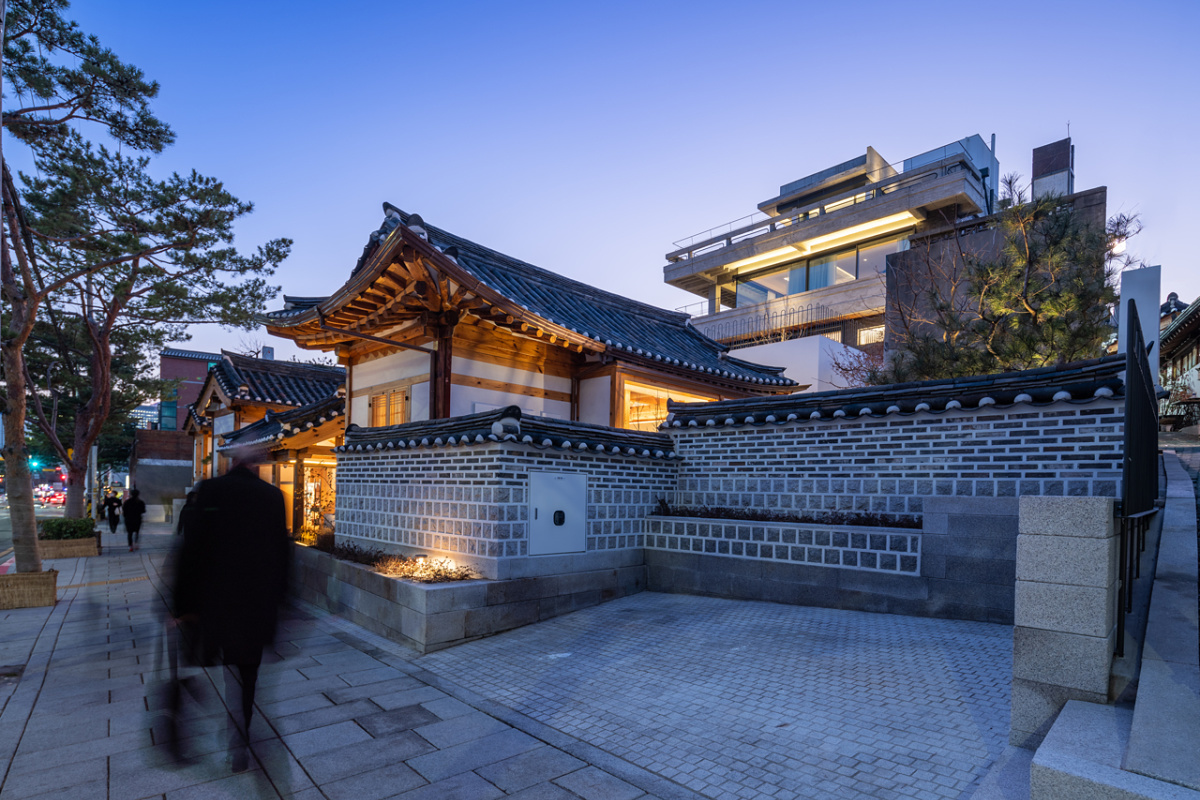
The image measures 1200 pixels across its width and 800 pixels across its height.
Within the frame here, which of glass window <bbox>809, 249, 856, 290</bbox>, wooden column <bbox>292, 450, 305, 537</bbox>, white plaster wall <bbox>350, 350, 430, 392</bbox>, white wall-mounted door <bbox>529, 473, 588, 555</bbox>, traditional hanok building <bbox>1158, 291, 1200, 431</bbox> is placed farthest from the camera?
glass window <bbox>809, 249, 856, 290</bbox>

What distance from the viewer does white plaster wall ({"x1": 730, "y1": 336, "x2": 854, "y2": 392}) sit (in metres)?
21.1

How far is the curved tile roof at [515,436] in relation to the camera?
815 cm

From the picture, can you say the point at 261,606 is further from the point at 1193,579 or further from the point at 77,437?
the point at 77,437

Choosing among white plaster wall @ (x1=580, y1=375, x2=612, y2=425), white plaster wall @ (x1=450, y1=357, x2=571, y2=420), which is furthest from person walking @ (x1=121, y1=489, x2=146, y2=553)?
white plaster wall @ (x1=580, y1=375, x2=612, y2=425)

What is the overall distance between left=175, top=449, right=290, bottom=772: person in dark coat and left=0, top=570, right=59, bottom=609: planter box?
846 cm

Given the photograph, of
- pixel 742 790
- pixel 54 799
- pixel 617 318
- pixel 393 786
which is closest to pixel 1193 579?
pixel 742 790

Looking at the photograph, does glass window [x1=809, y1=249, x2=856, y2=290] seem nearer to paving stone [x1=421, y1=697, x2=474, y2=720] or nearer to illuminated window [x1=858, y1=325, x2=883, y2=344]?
illuminated window [x1=858, y1=325, x2=883, y2=344]

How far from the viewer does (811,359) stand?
21281 mm

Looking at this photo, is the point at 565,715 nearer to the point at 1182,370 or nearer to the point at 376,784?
the point at 376,784

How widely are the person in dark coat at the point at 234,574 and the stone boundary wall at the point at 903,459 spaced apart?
23.3ft

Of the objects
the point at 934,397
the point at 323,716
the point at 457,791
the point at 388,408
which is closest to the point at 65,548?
the point at 388,408

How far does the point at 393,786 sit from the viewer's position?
394cm

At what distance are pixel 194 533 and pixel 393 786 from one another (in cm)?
210

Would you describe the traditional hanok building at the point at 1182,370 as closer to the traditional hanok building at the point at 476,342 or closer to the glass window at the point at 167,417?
the traditional hanok building at the point at 476,342
